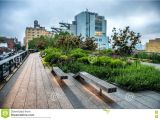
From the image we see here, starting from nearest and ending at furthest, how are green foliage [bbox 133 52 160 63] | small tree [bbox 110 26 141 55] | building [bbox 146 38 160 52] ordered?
building [bbox 146 38 160 52] < small tree [bbox 110 26 141 55] < green foliage [bbox 133 52 160 63]

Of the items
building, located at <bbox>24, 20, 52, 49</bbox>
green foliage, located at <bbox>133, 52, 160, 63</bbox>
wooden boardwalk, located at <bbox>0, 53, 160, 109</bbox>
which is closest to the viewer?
wooden boardwalk, located at <bbox>0, 53, 160, 109</bbox>

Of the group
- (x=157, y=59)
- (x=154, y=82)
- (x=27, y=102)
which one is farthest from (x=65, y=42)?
(x=27, y=102)

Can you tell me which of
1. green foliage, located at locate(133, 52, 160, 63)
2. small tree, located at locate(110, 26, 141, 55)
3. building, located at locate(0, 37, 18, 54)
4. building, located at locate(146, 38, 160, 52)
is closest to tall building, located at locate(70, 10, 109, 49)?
building, located at locate(0, 37, 18, 54)

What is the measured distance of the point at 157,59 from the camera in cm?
984

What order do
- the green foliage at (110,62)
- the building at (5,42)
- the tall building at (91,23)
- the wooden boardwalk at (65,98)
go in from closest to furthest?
the wooden boardwalk at (65,98) → the tall building at (91,23) → the building at (5,42) → the green foliage at (110,62)

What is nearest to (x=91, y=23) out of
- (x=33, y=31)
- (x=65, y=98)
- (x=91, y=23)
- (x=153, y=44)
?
(x=91, y=23)

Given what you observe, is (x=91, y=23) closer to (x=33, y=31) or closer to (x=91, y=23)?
(x=91, y=23)

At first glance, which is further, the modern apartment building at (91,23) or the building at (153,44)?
the building at (153,44)

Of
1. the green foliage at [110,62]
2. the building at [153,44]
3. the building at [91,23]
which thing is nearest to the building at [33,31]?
the building at [91,23]

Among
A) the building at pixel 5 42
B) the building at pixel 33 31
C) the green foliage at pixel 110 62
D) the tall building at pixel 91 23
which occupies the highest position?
the building at pixel 33 31

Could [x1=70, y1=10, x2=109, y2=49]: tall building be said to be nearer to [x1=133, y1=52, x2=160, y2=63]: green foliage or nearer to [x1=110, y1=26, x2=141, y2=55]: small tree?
[x1=110, y1=26, x2=141, y2=55]: small tree

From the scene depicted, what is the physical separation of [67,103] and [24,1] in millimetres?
1596

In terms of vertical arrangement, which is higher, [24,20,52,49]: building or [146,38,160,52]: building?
[24,20,52,49]: building

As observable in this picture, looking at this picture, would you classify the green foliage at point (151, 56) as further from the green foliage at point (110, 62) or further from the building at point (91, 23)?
the building at point (91, 23)
